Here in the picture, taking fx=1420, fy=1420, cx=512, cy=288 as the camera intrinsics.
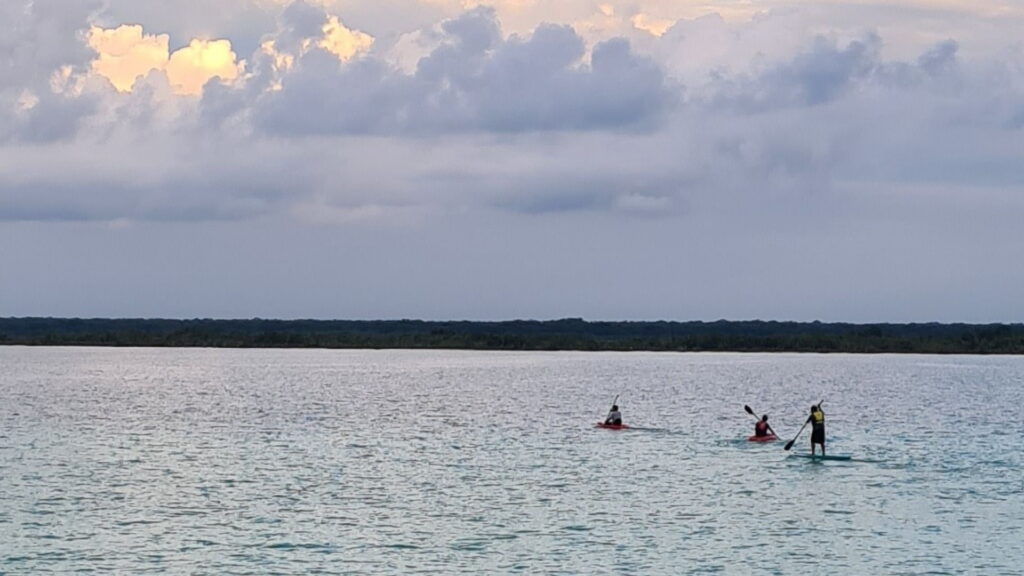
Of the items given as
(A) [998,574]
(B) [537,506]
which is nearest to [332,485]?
(B) [537,506]

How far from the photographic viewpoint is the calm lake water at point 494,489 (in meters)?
29.3

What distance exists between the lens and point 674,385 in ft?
355

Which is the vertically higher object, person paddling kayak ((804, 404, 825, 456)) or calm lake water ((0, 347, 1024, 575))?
person paddling kayak ((804, 404, 825, 456))

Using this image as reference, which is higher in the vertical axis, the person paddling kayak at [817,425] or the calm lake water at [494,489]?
the person paddling kayak at [817,425]

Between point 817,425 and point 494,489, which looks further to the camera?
point 817,425

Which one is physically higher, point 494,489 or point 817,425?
point 817,425

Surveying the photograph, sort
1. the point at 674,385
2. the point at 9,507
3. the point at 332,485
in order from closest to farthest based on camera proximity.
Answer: the point at 9,507
the point at 332,485
the point at 674,385

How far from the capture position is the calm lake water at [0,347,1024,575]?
96.2 feet

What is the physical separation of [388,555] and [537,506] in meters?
7.58

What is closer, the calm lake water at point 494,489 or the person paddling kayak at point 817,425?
the calm lake water at point 494,489

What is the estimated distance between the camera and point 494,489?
39.5 metres

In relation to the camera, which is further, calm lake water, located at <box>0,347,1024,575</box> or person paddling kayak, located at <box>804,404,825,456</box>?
person paddling kayak, located at <box>804,404,825,456</box>

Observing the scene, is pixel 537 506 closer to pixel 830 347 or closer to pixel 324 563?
pixel 324 563

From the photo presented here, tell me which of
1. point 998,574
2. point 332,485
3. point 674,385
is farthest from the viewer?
point 674,385
